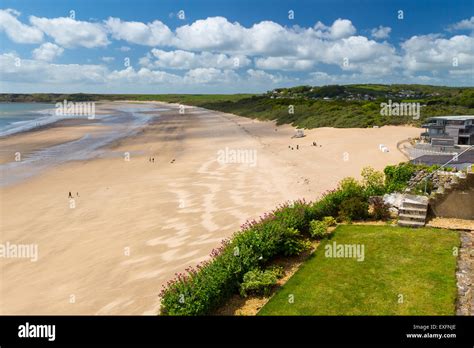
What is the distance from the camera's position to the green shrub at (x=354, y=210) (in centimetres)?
1611

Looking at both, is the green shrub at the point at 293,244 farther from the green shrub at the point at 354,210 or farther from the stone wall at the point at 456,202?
the stone wall at the point at 456,202

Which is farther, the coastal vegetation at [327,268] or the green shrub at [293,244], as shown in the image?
the green shrub at [293,244]

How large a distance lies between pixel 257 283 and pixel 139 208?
43.7 ft

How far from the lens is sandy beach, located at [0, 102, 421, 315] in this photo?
13.2m

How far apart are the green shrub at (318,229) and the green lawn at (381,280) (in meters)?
0.45

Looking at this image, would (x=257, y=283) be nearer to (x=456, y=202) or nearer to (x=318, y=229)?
(x=318, y=229)

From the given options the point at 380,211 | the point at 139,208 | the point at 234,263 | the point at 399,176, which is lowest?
the point at 139,208

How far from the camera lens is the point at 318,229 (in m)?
14.4

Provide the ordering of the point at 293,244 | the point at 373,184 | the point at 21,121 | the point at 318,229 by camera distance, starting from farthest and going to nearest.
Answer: the point at 21,121 → the point at 373,184 → the point at 318,229 → the point at 293,244

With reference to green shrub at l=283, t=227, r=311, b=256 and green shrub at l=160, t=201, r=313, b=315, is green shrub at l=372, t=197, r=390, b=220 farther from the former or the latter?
green shrub at l=283, t=227, r=311, b=256

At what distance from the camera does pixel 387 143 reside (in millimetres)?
37188

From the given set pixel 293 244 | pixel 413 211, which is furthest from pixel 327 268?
pixel 413 211

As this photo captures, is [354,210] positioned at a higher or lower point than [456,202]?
lower

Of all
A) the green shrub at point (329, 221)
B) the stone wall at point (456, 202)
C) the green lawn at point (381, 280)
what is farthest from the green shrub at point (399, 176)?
the green lawn at point (381, 280)
